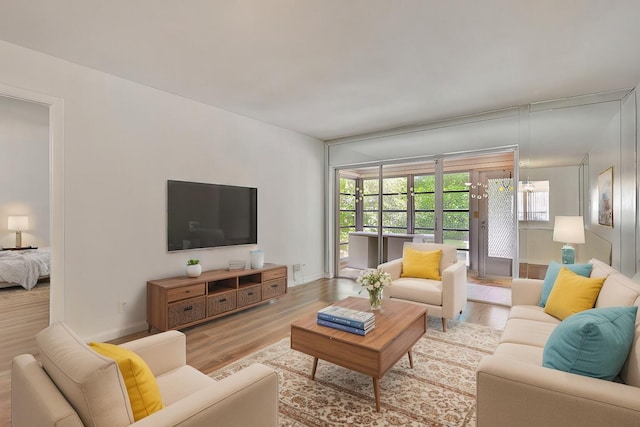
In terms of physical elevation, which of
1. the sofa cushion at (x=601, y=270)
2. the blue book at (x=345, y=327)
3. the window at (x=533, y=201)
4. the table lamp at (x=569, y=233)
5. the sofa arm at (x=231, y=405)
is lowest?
the blue book at (x=345, y=327)

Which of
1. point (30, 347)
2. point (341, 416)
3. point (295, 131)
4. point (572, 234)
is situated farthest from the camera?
point (295, 131)

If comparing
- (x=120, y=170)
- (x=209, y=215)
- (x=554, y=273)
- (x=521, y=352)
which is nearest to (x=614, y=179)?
(x=554, y=273)

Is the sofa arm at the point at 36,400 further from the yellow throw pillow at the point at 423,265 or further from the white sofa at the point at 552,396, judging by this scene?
the yellow throw pillow at the point at 423,265

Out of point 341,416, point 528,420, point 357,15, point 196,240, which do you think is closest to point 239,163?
point 196,240

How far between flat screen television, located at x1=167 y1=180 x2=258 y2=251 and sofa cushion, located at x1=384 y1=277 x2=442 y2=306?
2170mm

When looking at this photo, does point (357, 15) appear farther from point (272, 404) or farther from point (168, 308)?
point (168, 308)

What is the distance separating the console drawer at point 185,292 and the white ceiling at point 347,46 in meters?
2.21

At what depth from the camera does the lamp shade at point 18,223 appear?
6.03 meters

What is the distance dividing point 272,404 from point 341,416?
838mm

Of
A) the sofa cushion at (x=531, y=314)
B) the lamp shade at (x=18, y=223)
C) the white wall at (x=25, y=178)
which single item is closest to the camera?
the sofa cushion at (x=531, y=314)

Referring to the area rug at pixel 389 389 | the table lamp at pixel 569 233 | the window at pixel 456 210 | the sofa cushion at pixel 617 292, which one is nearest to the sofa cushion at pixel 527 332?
the sofa cushion at pixel 617 292

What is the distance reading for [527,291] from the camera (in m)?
2.86

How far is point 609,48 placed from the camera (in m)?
2.72

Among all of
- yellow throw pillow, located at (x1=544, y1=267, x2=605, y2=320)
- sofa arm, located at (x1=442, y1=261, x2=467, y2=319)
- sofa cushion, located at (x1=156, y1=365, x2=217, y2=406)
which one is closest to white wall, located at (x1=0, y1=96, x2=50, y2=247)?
sofa cushion, located at (x1=156, y1=365, x2=217, y2=406)
